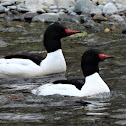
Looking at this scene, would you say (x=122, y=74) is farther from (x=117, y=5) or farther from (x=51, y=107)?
(x=117, y=5)

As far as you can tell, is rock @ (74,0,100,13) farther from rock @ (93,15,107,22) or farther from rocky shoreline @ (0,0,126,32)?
rock @ (93,15,107,22)

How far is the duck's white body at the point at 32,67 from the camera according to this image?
1162 centimetres

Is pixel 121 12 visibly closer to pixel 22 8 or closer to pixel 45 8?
pixel 45 8

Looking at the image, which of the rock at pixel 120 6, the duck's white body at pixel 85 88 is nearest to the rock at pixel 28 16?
the rock at pixel 120 6

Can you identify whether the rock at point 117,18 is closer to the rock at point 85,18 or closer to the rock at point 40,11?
the rock at point 85,18

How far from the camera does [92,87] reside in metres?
8.94

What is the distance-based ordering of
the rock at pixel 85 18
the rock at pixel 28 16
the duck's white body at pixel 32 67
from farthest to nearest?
the rock at pixel 28 16 < the rock at pixel 85 18 < the duck's white body at pixel 32 67

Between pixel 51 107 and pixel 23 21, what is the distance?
12.4 metres

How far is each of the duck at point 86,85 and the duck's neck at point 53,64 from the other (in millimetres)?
2228

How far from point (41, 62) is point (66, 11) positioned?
390 inches

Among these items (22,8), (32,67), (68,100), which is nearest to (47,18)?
(22,8)

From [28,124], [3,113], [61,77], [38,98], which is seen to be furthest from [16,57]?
[28,124]

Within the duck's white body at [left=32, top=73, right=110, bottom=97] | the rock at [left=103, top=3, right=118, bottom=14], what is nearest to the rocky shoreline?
the rock at [left=103, top=3, right=118, bottom=14]

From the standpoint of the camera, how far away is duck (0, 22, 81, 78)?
11.6 m
